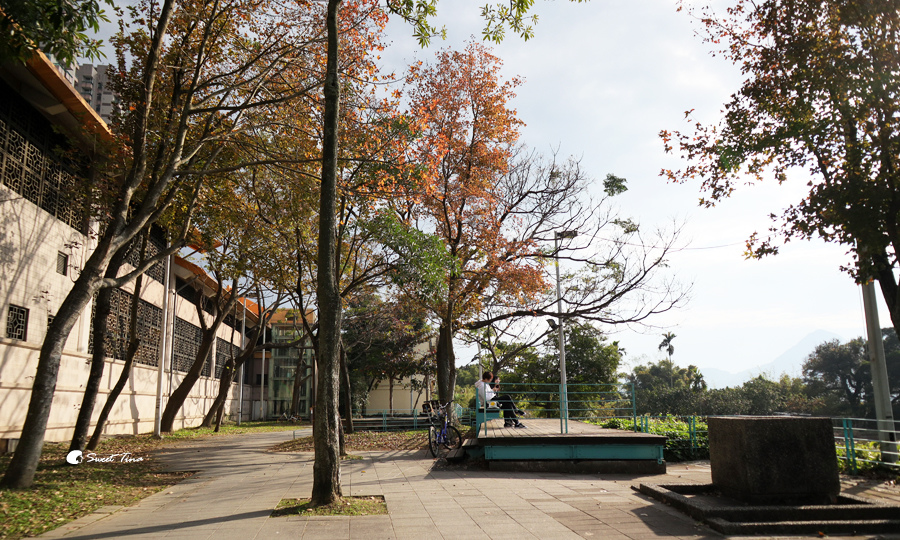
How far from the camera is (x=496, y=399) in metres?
14.9

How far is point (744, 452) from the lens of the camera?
23.6 ft

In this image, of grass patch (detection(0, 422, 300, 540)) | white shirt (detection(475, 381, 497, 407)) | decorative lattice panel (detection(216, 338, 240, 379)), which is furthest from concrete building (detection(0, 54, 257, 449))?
decorative lattice panel (detection(216, 338, 240, 379))

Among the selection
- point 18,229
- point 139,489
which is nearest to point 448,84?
point 18,229

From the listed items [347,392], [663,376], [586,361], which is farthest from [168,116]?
[663,376]

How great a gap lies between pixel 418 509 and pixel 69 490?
17.4 feet

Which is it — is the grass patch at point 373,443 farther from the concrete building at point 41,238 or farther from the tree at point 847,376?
the tree at point 847,376

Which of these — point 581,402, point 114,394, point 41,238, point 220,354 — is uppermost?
point 41,238

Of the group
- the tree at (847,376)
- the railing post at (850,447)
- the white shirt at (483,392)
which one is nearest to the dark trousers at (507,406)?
the white shirt at (483,392)

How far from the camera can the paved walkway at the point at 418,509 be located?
632cm

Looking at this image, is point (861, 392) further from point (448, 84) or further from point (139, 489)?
point (139, 489)

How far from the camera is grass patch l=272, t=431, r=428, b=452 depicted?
16344 millimetres

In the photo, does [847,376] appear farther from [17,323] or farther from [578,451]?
[17,323]

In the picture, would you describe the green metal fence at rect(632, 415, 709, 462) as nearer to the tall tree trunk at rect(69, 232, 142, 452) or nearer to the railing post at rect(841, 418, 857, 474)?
the railing post at rect(841, 418, 857, 474)

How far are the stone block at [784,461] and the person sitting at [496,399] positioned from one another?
255 inches
